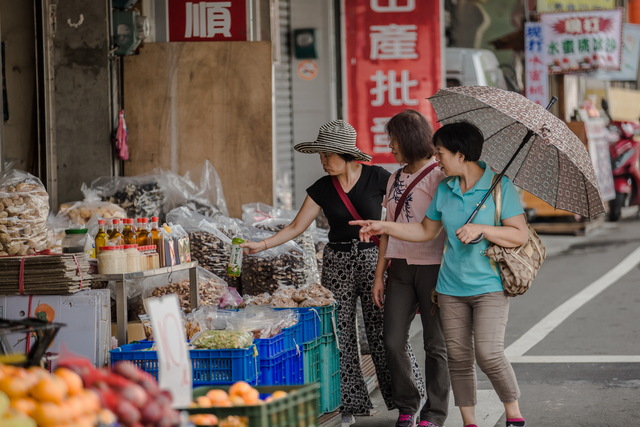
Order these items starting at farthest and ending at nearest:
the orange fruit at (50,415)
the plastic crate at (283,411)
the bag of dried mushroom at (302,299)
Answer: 1. the bag of dried mushroom at (302,299)
2. the plastic crate at (283,411)
3. the orange fruit at (50,415)

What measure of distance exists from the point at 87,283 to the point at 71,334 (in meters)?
0.32

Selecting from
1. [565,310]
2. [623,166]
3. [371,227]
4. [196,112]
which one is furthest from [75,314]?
[623,166]

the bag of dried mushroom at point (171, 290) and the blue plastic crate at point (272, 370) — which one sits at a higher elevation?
the bag of dried mushroom at point (171, 290)

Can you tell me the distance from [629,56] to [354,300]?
23.4 metres

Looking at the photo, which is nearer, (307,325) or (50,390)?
(50,390)

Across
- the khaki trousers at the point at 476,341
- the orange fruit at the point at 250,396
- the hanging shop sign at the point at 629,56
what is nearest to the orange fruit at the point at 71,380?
the orange fruit at the point at 250,396

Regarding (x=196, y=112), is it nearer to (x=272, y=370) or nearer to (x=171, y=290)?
(x=171, y=290)

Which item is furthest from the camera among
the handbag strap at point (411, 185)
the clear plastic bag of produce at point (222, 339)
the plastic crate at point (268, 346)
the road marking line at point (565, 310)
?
the road marking line at point (565, 310)

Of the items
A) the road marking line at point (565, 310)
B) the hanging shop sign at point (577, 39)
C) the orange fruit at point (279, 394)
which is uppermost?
the hanging shop sign at point (577, 39)

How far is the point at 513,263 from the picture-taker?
19.1ft

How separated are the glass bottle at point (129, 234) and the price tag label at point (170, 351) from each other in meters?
2.75

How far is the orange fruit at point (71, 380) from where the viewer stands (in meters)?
3.27

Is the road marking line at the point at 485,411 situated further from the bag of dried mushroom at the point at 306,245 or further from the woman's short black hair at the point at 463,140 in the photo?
the woman's short black hair at the point at 463,140

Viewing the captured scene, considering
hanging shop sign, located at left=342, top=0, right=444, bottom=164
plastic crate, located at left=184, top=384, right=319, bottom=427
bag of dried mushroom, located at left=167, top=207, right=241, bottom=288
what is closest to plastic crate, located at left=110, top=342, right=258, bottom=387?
plastic crate, located at left=184, top=384, right=319, bottom=427
